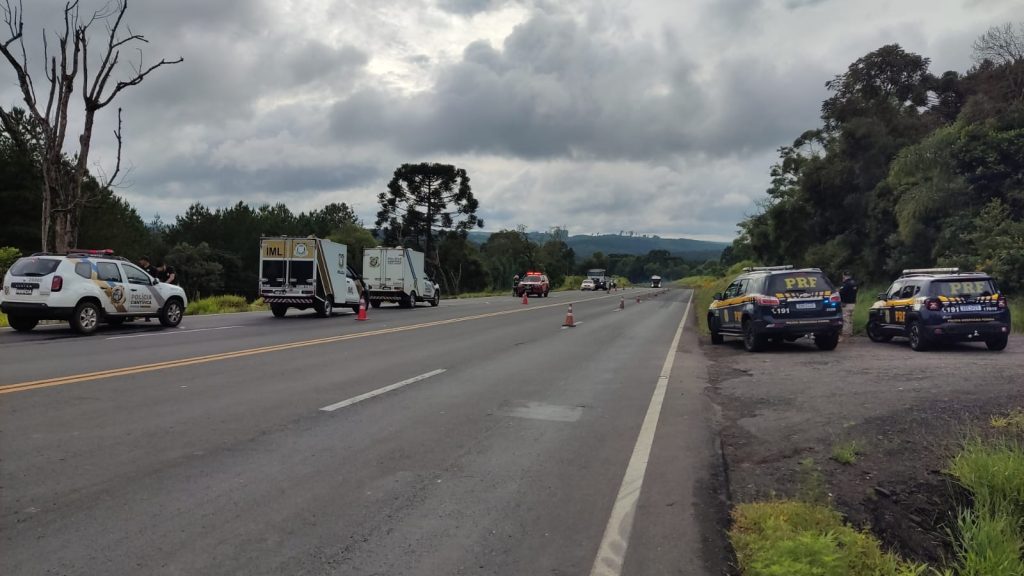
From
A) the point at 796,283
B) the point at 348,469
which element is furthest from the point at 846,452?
the point at 796,283

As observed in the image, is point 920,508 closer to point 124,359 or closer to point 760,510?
point 760,510

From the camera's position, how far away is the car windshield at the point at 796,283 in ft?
45.8

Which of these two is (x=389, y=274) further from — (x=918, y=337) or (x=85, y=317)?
(x=918, y=337)

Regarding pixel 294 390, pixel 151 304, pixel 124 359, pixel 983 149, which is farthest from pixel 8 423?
pixel 983 149

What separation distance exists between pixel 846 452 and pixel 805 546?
7.65ft

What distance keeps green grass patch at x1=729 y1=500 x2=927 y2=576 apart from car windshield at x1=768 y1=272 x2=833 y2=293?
1020 centimetres

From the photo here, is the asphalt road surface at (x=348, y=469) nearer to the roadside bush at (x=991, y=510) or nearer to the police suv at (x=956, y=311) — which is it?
the roadside bush at (x=991, y=510)

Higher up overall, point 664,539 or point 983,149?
point 983,149

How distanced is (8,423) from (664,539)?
600 centimetres

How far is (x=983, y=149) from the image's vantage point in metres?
26.6

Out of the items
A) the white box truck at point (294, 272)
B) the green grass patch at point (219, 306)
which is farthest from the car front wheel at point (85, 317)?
the green grass patch at point (219, 306)

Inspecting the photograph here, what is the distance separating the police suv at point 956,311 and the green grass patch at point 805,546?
1084cm

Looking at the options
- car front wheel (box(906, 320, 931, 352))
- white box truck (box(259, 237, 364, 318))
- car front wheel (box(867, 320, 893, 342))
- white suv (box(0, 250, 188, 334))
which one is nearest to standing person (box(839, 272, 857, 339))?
car front wheel (box(867, 320, 893, 342))

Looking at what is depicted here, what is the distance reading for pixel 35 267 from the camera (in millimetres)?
14352
